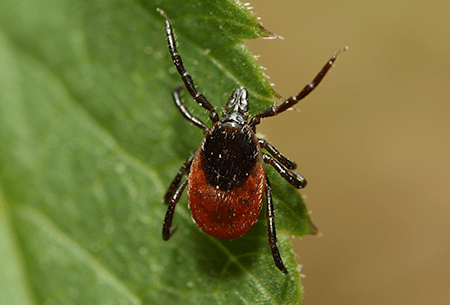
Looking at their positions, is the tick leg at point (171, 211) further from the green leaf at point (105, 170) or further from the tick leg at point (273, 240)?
the tick leg at point (273, 240)

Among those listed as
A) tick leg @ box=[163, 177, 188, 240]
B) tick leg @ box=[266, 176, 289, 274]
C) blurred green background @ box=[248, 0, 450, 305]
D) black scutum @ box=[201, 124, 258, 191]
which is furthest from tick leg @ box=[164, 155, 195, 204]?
blurred green background @ box=[248, 0, 450, 305]

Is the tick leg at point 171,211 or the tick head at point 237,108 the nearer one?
the tick head at point 237,108

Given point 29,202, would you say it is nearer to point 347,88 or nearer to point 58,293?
point 58,293

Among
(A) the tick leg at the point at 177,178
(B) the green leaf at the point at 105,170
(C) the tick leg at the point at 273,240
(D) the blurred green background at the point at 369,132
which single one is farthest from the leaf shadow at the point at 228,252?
(D) the blurred green background at the point at 369,132

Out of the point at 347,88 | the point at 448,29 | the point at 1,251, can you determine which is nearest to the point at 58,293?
the point at 1,251

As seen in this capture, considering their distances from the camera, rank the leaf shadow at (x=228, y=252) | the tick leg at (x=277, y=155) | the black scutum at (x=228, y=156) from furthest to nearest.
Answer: the tick leg at (x=277, y=155) < the leaf shadow at (x=228, y=252) < the black scutum at (x=228, y=156)

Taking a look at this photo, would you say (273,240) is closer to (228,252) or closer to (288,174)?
(228,252)

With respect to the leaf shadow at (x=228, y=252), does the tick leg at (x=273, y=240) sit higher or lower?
higher
